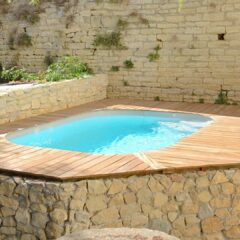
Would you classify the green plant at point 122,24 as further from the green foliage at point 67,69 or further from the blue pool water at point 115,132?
the blue pool water at point 115,132

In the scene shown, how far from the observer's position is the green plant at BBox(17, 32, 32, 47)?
10758 millimetres

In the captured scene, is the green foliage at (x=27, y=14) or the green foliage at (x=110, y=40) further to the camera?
the green foliage at (x=27, y=14)

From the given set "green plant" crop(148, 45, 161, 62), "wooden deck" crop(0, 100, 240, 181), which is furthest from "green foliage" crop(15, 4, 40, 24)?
"wooden deck" crop(0, 100, 240, 181)

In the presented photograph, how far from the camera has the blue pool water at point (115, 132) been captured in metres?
6.30

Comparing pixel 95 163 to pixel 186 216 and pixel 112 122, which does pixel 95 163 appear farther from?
pixel 112 122

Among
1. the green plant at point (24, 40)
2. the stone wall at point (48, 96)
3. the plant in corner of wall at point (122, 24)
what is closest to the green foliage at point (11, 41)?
the green plant at point (24, 40)

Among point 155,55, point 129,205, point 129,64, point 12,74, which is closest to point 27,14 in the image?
point 12,74

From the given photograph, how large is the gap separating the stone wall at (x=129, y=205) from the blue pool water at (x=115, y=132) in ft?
4.43

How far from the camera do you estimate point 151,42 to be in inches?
377

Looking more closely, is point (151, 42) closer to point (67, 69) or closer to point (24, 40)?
point (67, 69)

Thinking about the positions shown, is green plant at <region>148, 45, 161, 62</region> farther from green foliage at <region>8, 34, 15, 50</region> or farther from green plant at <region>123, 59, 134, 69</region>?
green foliage at <region>8, 34, 15, 50</region>

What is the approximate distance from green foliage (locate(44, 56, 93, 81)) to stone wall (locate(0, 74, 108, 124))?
0.31 metres

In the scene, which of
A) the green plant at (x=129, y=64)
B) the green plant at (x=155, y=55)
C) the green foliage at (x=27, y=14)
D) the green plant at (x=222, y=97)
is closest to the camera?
the green plant at (x=222, y=97)

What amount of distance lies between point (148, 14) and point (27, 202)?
608cm
